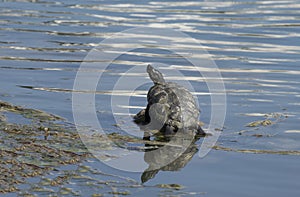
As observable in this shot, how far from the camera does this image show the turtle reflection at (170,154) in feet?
24.5

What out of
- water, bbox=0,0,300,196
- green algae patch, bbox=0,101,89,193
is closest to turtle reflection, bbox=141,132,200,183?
water, bbox=0,0,300,196

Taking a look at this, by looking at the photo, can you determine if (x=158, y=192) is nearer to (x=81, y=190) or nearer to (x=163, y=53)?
(x=81, y=190)

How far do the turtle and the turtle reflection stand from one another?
131 mm

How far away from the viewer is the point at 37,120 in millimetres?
8836

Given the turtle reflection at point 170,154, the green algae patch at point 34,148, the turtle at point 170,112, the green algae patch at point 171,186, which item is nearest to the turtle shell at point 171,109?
the turtle at point 170,112

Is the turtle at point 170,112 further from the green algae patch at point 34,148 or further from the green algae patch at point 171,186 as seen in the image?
the green algae patch at point 171,186

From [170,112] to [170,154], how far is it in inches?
44.4

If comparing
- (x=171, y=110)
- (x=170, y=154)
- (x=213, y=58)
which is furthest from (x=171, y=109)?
(x=213, y=58)

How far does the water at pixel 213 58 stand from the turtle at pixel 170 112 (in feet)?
1.26

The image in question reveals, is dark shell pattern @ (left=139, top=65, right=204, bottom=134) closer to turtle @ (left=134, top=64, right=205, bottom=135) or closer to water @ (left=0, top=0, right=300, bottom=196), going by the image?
turtle @ (left=134, top=64, right=205, bottom=135)

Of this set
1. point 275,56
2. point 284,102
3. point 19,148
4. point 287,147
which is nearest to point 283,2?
point 275,56

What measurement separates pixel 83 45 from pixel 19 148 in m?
7.35

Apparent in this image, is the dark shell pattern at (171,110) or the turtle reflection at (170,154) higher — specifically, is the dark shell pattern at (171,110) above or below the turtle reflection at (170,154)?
above

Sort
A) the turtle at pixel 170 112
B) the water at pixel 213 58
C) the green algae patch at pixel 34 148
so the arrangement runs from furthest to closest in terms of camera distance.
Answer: the turtle at pixel 170 112 → the water at pixel 213 58 → the green algae patch at pixel 34 148
